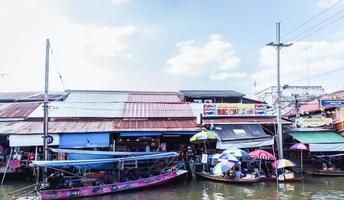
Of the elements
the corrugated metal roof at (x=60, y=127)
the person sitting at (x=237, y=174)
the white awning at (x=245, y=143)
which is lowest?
the person sitting at (x=237, y=174)

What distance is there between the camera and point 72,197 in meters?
15.3

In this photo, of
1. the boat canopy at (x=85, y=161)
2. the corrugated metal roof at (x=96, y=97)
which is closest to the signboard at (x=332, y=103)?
the boat canopy at (x=85, y=161)

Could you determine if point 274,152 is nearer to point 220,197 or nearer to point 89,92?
point 220,197

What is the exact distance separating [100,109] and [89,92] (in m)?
5.74

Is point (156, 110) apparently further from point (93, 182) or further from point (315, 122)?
point (315, 122)

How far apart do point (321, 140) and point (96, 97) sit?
19.2 metres

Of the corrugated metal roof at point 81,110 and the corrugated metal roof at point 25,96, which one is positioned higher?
the corrugated metal roof at point 25,96

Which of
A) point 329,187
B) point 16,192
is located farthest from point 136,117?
point 329,187

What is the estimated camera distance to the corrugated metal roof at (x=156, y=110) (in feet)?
80.0

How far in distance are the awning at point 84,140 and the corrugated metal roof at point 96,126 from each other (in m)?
0.31

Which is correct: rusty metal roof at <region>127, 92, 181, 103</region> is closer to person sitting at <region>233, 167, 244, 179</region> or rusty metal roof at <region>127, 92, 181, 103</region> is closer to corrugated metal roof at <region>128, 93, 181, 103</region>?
corrugated metal roof at <region>128, 93, 181, 103</region>

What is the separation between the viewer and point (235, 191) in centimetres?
1653

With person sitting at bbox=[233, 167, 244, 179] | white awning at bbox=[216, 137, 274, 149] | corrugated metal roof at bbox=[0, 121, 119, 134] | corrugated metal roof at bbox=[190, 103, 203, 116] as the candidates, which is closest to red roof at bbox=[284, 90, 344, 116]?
white awning at bbox=[216, 137, 274, 149]

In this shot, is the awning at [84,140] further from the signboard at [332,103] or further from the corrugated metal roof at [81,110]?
the signboard at [332,103]
